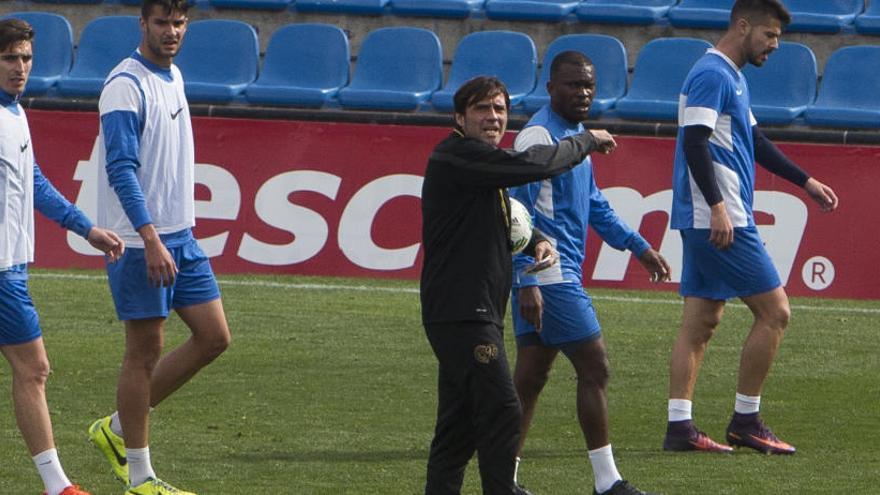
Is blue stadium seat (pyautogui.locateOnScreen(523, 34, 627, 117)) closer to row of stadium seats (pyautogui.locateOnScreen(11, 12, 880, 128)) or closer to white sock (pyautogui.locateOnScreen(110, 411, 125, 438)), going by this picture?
row of stadium seats (pyautogui.locateOnScreen(11, 12, 880, 128))

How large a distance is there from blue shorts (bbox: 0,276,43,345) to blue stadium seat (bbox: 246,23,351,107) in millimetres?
8851

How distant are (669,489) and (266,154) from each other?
6719 mm

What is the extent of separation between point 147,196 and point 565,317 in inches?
66.5

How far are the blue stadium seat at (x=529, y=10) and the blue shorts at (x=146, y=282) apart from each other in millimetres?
9363

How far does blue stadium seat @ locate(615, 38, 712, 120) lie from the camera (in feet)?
48.4

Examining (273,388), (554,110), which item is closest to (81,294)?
(273,388)

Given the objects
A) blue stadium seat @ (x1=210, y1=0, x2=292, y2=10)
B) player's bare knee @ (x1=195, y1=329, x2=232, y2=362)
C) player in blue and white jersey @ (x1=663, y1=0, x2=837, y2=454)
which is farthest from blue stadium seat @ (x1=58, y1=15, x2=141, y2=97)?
player's bare knee @ (x1=195, y1=329, x2=232, y2=362)

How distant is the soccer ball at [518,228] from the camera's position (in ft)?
19.6

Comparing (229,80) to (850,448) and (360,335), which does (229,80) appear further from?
(850,448)

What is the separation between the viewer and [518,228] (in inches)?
235

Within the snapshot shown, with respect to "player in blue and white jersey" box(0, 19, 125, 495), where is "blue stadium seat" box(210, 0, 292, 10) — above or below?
below

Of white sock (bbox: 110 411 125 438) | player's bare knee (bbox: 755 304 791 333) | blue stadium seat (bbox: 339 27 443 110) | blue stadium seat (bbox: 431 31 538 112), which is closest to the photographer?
white sock (bbox: 110 411 125 438)

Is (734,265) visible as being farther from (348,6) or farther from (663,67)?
(348,6)

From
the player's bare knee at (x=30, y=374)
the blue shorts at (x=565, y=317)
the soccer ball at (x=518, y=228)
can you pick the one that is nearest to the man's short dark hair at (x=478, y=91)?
the soccer ball at (x=518, y=228)
